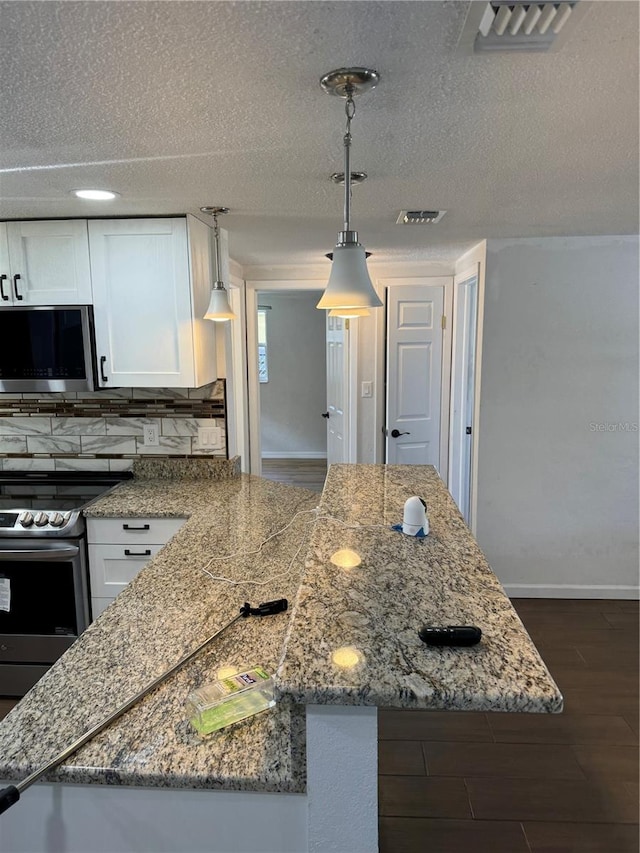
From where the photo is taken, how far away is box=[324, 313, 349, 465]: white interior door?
14.5 ft

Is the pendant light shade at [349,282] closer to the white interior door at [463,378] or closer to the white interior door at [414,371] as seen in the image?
the white interior door at [463,378]

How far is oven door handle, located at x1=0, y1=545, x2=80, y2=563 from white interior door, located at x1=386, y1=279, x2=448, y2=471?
2485 mm

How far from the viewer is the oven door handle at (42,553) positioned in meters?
2.35

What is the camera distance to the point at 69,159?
1605mm

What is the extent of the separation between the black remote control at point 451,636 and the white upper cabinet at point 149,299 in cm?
189

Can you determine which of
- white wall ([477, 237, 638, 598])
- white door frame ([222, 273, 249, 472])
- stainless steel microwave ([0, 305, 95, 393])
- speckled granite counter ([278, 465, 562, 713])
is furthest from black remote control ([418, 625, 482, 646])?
white door frame ([222, 273, 249, 472])

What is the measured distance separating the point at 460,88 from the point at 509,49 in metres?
0.18

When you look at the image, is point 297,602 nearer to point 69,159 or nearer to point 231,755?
point 231,755

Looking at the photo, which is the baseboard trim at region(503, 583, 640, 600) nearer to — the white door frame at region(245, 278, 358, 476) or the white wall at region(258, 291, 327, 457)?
the white door frame at region(245, 278, 358, 476)

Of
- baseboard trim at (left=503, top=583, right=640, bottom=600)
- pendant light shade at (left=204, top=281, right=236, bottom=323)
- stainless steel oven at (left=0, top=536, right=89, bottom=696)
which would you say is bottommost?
baseboard trim at (left=503, top=583, right=640, bottom=600)

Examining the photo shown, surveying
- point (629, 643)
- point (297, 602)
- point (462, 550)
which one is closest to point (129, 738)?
point (297, 602)

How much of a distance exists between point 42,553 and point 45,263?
1.31m

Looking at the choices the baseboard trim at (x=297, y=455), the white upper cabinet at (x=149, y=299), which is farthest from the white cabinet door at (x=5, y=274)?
the baseboard trim at (x=297, y=455)

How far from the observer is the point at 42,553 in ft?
7.76
